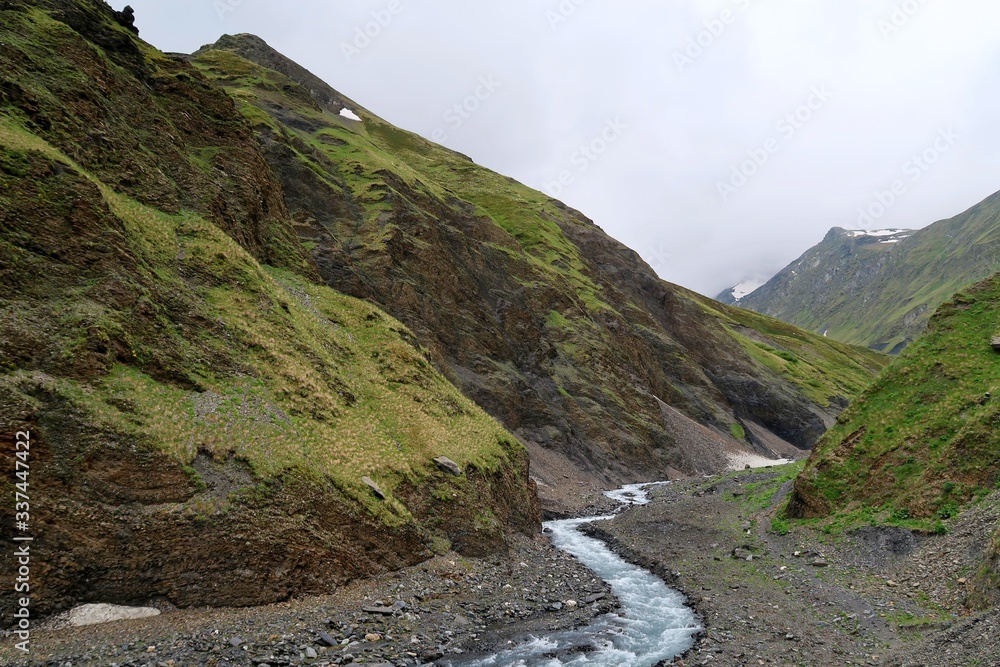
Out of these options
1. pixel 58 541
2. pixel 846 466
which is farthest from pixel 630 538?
pixel 58 541

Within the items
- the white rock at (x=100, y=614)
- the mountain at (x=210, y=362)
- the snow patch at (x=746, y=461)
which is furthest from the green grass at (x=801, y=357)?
the white rock at (x=100, y=614)

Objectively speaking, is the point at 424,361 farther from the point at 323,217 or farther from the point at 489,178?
the point at 489,178

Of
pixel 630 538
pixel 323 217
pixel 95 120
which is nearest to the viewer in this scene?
pixel 95 120

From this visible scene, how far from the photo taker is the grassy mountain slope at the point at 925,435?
24.8 meters

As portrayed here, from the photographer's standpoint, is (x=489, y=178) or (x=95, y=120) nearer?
(x=95, y=120)

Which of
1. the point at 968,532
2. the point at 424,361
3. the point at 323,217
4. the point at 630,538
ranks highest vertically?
the point at 323,217

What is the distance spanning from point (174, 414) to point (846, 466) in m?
34.6

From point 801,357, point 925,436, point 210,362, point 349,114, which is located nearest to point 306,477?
point 210,362

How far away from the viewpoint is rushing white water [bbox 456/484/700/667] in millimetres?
19312

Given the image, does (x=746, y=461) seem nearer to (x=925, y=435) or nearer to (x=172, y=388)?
(x=925, y=435)

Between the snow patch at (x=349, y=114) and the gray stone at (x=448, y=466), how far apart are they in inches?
4929

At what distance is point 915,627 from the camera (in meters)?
18.0

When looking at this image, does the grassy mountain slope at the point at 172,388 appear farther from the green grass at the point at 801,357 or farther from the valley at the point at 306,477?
the green grass at the point at 801,357

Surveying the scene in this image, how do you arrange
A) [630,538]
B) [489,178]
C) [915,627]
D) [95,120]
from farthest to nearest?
1. [489,178]
2. [630,538]
3. [95,120]
4. [915,627]
